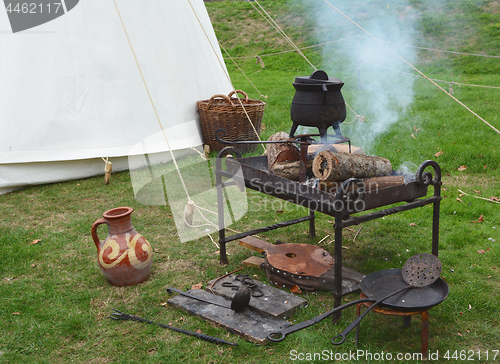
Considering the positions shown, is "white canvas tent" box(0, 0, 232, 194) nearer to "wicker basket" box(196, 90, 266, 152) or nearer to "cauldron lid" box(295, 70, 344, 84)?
"wicker basket" box(196, 90, 266, 152)

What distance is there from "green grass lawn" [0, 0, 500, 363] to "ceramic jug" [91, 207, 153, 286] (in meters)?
0.12

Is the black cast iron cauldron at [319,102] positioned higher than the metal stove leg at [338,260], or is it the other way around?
the black cast iron cauldron at [319,102]

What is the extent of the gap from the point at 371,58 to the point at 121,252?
29.6 ft

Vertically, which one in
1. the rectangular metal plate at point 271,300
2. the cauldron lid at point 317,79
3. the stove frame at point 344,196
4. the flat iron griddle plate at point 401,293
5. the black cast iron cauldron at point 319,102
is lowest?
→ the rectangular metal plate at point 271,300

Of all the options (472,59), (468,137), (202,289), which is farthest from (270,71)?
(202,289)

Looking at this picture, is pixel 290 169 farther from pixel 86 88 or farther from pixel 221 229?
pixel 86 88

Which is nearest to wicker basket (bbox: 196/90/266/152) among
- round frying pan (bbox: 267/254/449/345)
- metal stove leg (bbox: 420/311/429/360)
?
round frying pan (bbox: 267/254/449/345)

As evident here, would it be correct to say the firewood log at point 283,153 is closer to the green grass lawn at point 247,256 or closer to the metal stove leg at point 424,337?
the green grass lawn at point 247,256

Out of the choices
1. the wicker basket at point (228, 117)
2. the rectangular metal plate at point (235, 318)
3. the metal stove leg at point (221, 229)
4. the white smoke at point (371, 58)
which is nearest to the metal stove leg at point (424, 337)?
the rectangular metal plate at point (235, 318)

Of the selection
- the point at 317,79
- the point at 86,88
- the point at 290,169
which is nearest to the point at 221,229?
the point at 290,169

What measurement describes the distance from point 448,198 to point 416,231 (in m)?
0.79

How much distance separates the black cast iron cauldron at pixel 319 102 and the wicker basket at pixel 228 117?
2.80m

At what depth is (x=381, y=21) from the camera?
11.2 metres

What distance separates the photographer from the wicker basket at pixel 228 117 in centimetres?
586
